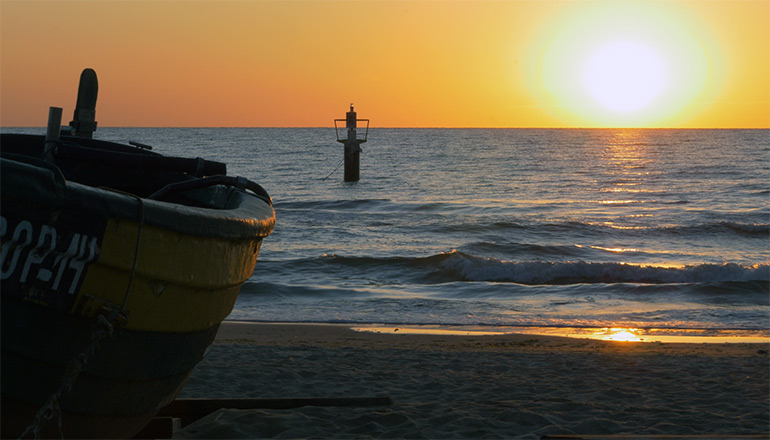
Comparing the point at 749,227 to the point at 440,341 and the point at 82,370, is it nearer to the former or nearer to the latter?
the point at 440,341

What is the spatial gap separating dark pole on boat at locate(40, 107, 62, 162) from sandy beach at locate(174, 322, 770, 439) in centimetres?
194

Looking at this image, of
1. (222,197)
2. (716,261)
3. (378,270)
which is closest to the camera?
(222,197)

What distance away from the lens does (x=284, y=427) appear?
4863 mm

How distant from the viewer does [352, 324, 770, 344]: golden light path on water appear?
29.6ft

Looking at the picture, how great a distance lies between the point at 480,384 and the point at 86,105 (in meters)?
4.00

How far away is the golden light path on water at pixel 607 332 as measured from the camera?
902 centimetres

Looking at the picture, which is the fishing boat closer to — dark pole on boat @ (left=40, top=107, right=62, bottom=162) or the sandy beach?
dark pole on boat @ (left=40, top=107, right=62, bottom=162)

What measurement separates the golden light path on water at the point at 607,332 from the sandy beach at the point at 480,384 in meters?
0.31

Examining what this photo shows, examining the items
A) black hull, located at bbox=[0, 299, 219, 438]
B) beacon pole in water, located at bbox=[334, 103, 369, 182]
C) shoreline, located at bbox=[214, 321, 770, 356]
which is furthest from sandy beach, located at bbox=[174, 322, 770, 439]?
beacon pole in water, located at bbox=[334, 103, 369, 182]

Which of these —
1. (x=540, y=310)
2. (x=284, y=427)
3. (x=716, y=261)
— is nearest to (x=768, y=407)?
(x=284, y=427)

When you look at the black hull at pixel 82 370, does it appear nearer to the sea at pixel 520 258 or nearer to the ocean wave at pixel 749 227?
the sea at pixel 520 258

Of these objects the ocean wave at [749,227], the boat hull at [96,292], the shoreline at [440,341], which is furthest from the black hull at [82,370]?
the ocean wave at [749,227]

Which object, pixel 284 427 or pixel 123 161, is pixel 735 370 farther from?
pixel 123 161

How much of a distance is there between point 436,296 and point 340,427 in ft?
A: 24.1
